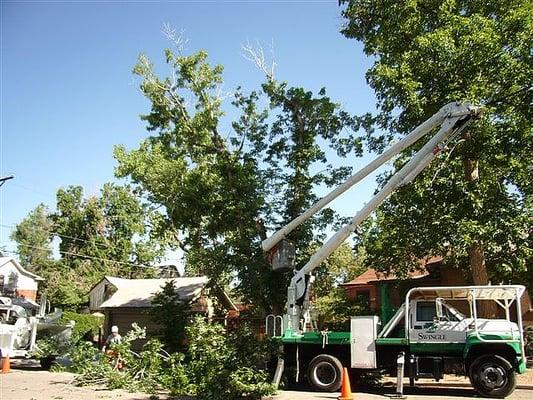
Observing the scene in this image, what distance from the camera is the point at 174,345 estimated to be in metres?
21.7

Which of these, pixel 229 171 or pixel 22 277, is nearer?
pixel 229 171

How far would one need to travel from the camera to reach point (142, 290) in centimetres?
3441

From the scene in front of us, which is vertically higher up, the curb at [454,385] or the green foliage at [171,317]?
the green foliage at [171,317]

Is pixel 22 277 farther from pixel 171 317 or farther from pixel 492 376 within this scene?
pixel 492 376

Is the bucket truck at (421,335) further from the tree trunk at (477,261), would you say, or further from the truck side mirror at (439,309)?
the tree trunk at (477,261)

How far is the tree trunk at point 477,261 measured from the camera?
1617cm

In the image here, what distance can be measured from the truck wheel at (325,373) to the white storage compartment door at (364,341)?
0.51 metres

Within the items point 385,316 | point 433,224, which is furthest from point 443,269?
point 385,316

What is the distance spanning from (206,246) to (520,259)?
46.9 ft

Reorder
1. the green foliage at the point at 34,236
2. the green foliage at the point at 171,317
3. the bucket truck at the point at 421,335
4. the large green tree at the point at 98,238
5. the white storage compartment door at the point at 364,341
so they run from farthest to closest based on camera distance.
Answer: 1. the green foliage at the point at 34,236
2. the large green tree at the point at 98,238
3. the green foliage at the point at 171,317
4. the white storage compartment door at the point at 364,341
5. the bucket truck at the point at 421,335

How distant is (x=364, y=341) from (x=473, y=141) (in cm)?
728

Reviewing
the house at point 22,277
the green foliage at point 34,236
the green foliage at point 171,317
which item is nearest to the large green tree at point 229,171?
the green foliage at point 171,317

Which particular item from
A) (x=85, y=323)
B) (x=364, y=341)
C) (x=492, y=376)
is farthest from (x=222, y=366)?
(x=85, y=323)

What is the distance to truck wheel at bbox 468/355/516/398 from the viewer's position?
11.8m
